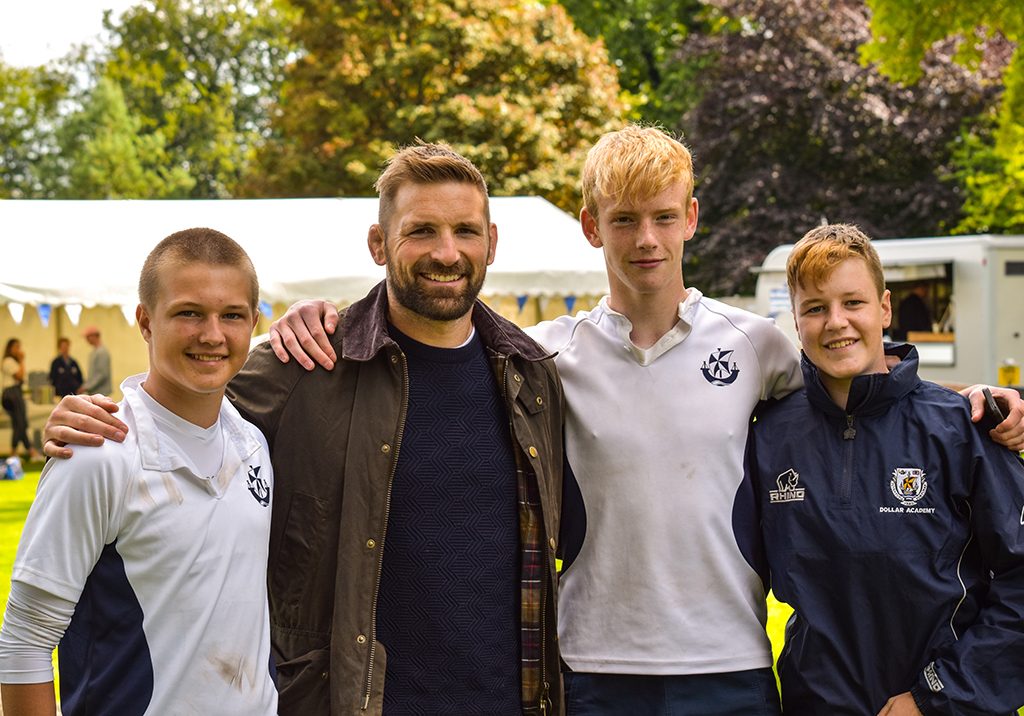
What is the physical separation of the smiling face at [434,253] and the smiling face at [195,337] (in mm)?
485

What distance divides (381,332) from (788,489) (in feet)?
3.67

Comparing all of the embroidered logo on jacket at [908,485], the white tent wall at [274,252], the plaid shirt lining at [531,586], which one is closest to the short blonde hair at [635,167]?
the plaid shirt lining at [531,586]

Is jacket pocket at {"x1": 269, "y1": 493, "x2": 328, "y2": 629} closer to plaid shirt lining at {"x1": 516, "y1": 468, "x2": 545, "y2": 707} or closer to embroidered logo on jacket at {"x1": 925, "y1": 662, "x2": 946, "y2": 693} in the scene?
plaid shirt lining at {"x1": 516, "y1": 468, "x2": 545, "y2": 707}

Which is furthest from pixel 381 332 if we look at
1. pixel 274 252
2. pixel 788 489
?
pixel 274 252

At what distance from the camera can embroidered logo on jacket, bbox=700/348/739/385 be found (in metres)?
3.16

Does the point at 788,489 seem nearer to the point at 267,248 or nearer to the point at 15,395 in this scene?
the point at 267,248

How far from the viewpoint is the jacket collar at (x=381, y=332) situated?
9.45 ft

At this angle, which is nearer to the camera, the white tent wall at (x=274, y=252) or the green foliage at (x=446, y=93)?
the white tent wall at (x=274, y=252)

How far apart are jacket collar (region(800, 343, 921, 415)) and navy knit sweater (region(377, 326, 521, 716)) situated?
0.83m

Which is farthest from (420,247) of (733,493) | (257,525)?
(733,493)

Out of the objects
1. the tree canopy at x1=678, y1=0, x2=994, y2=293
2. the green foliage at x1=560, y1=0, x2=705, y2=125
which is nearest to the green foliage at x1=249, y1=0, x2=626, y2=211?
the tree canopy at x1=678, y1=0, x2=994, y2=293

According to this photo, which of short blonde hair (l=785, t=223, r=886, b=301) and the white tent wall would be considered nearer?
short blonde hair (l=785, t=223, r=886, b=301)

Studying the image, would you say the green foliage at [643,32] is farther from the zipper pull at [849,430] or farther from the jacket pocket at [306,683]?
the jacket pocket at [306,683]

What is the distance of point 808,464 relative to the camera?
2986 mm
